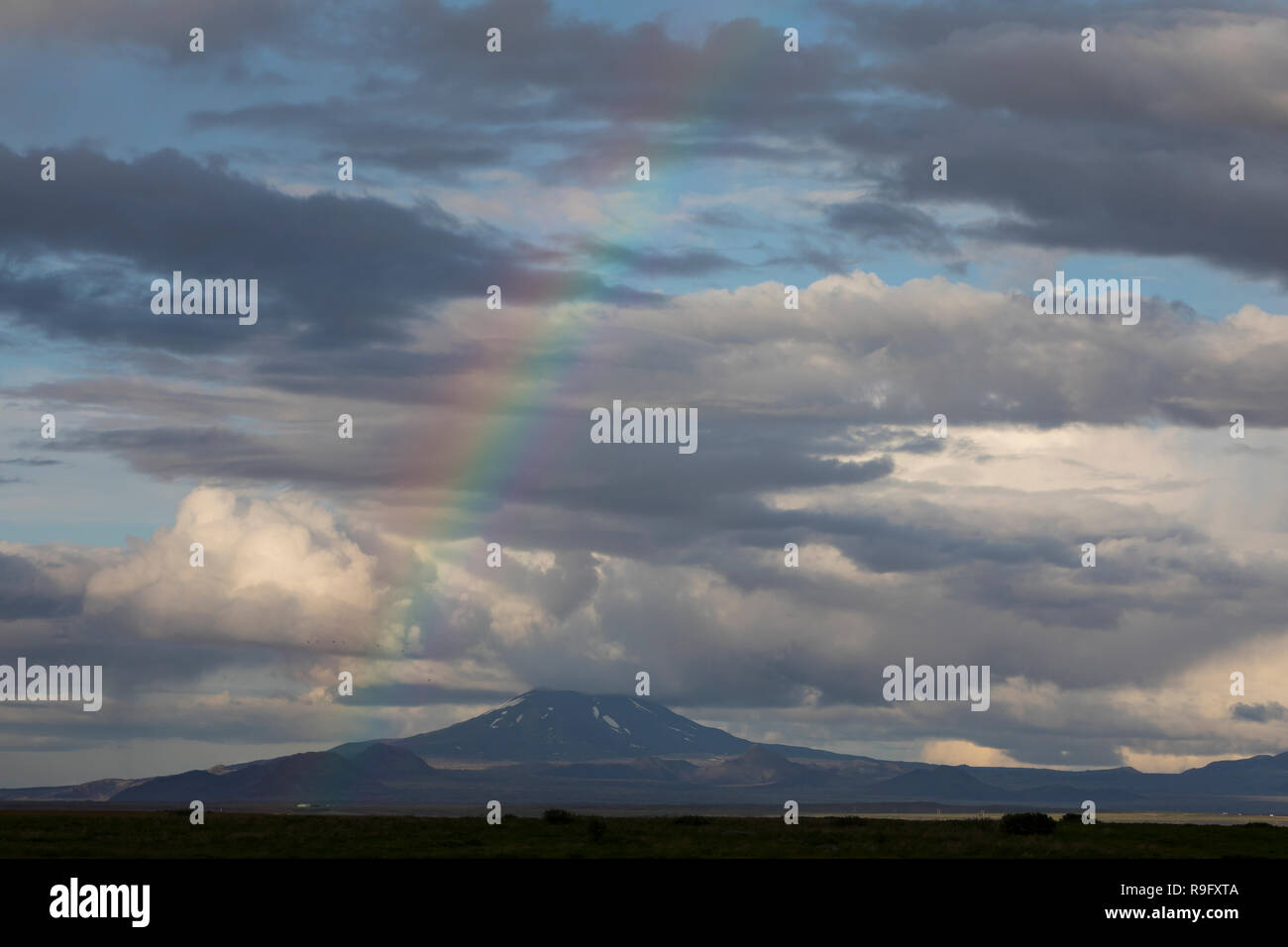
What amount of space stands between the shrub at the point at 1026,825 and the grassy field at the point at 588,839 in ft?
2.85

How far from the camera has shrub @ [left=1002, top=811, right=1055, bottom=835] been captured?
9412cm

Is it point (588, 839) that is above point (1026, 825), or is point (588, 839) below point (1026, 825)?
above

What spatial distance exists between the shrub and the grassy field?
87 centimetres

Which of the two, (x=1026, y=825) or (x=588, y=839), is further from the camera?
(x=1026, y=825)

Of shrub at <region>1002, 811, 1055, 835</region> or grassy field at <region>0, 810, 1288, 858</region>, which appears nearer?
grassy field at <region>0, 810, 1288, 858</region>

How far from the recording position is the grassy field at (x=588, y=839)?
78062mm

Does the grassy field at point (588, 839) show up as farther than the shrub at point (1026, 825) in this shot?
No

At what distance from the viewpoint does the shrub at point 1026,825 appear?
94.1 m

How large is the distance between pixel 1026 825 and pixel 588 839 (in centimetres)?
3040

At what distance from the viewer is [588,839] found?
85.9 m
